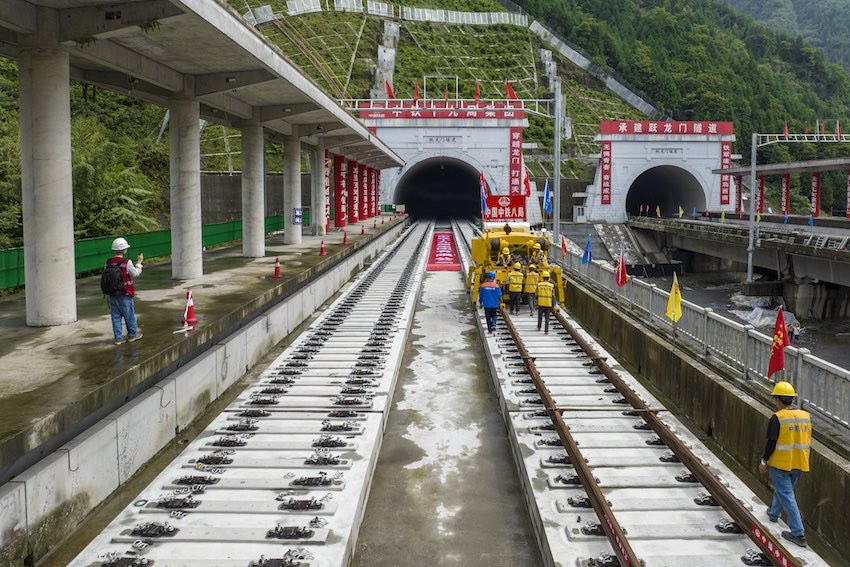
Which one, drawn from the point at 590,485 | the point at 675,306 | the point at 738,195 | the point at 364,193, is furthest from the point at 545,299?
the point at 738,195

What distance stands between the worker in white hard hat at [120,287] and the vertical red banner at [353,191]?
35.5 meters

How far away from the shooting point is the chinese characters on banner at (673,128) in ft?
193

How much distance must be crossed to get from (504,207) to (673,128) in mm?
40901

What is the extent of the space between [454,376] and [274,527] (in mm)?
6757

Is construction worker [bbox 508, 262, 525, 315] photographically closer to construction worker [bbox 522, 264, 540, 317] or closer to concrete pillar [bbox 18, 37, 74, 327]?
construction worker [bbox 522, 264, 540, 317]

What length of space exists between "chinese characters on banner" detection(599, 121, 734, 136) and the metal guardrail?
45.4 m

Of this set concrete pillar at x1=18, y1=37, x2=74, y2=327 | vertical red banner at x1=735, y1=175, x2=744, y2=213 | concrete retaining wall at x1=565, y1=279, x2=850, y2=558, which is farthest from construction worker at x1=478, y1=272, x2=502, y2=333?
vertical red banner at x1=735, y1=175, x2=744, y2=213

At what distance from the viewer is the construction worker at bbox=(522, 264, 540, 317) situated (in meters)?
17.8

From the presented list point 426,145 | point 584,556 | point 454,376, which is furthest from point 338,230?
point 584,556

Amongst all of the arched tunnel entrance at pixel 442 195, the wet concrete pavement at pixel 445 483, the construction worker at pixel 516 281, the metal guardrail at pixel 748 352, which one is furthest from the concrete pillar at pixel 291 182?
the arched tunnel entrance at pixel 442 195

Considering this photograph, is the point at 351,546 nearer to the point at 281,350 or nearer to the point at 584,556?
the point at 584,556

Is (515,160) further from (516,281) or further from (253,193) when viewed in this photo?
(516,281)

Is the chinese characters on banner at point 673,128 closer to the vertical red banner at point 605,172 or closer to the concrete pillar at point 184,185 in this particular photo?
the vertical red banner at point 605,172

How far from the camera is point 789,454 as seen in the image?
6500 mm
